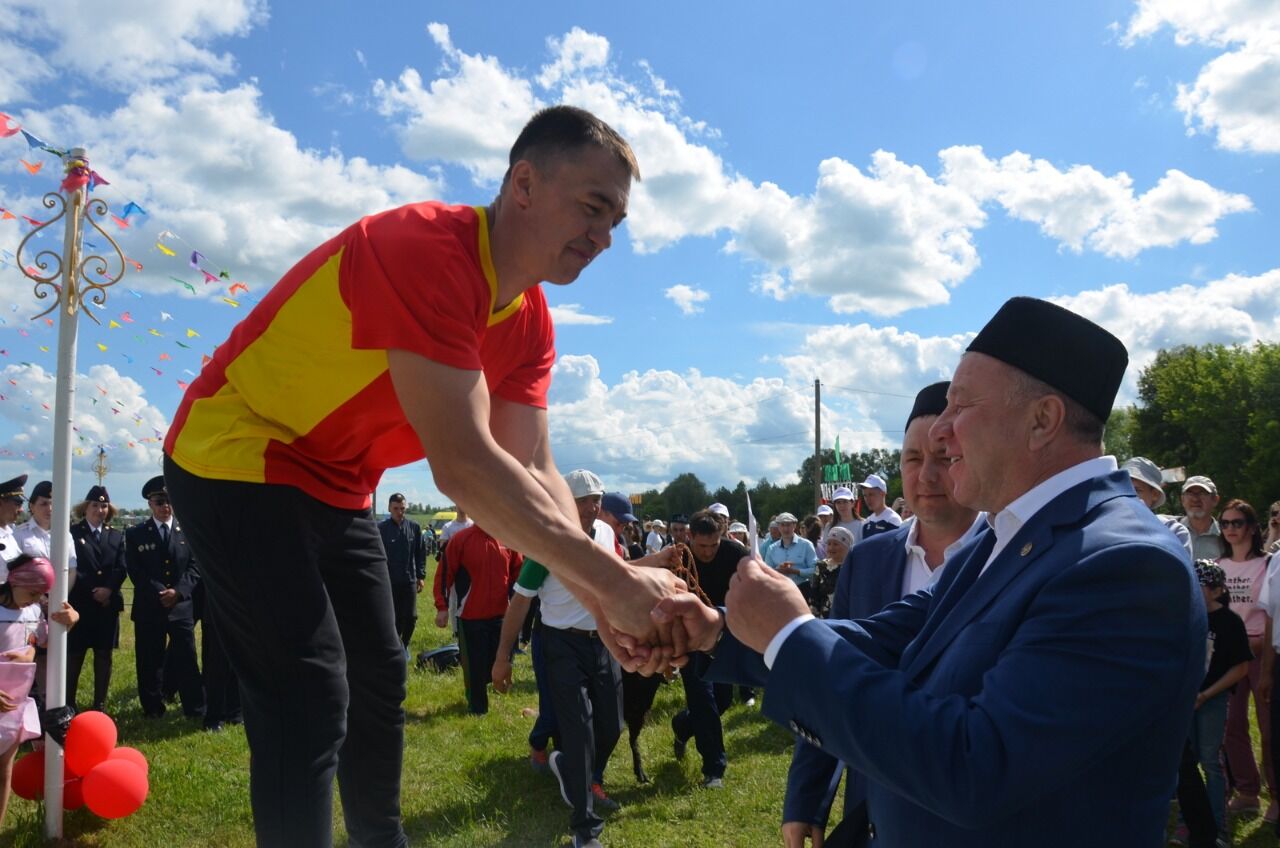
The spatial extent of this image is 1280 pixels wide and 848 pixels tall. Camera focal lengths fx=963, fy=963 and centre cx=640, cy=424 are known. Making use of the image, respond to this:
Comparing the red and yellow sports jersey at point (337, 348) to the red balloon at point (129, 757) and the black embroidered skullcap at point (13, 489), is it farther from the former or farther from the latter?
the black embroidered skullcap at point (13, 489)

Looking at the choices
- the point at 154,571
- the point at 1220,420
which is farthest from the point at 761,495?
the point at 154,571

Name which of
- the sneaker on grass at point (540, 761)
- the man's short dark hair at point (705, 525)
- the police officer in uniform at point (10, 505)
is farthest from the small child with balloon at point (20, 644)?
the man's short dark hair at point (705, 525)

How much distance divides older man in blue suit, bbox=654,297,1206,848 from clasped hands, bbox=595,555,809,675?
0.01 metres

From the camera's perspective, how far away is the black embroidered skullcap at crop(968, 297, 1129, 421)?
207 cm

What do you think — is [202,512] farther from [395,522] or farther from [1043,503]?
[395,522]

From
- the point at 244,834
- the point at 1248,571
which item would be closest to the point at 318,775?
the point at 244,834

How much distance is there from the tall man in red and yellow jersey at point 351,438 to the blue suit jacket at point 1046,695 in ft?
3.24

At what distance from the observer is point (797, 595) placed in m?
2.11

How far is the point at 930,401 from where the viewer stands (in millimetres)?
3975

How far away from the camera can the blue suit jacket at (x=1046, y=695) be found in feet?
5.46

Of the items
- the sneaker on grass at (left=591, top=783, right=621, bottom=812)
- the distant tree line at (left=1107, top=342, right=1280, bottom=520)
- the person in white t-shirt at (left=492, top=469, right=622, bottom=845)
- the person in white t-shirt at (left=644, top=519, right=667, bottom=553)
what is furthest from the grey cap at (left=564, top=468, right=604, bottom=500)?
the distant tree line at (left=1107, top=342, right=1280, bottom=520)

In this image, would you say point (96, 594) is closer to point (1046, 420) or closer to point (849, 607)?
point (849, 607)

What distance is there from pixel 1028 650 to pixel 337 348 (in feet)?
6.40

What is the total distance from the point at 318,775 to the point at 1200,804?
223 inches
